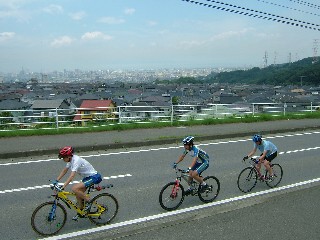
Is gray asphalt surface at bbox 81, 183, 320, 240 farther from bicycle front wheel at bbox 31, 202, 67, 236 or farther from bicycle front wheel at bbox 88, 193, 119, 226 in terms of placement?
bicycle front wheel at bbox 31, 202, 67, 236

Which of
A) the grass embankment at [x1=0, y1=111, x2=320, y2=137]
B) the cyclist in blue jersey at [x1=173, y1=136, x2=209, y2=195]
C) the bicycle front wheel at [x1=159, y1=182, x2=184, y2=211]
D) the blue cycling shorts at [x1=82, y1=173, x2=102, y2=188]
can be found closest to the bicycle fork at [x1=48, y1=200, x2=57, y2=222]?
the blue cycling shorts at [x1=82, y1=173, x2=102, y2=188]

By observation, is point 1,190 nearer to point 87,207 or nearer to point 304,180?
point 87,207

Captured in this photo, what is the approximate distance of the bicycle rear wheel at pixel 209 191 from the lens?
284 inches

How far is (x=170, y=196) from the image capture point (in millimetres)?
6777

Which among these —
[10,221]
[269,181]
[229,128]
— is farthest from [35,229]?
[229,128]

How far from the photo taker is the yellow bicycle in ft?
18.5

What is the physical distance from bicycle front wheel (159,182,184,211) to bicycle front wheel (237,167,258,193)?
1.92 metres

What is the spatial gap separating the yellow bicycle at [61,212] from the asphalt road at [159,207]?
0.18 m

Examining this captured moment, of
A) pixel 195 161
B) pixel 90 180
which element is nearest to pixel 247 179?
pixel 195 161

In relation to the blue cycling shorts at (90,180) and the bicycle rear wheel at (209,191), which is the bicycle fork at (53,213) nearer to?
the blue cycling shorts at (90,180)

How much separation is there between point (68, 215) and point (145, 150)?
621cm

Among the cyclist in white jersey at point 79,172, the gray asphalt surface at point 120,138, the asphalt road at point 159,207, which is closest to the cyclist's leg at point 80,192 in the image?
the cyclist in white jersey at point 79,172

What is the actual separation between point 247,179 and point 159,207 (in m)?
2.56

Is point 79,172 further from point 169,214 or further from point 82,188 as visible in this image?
point 169,214
